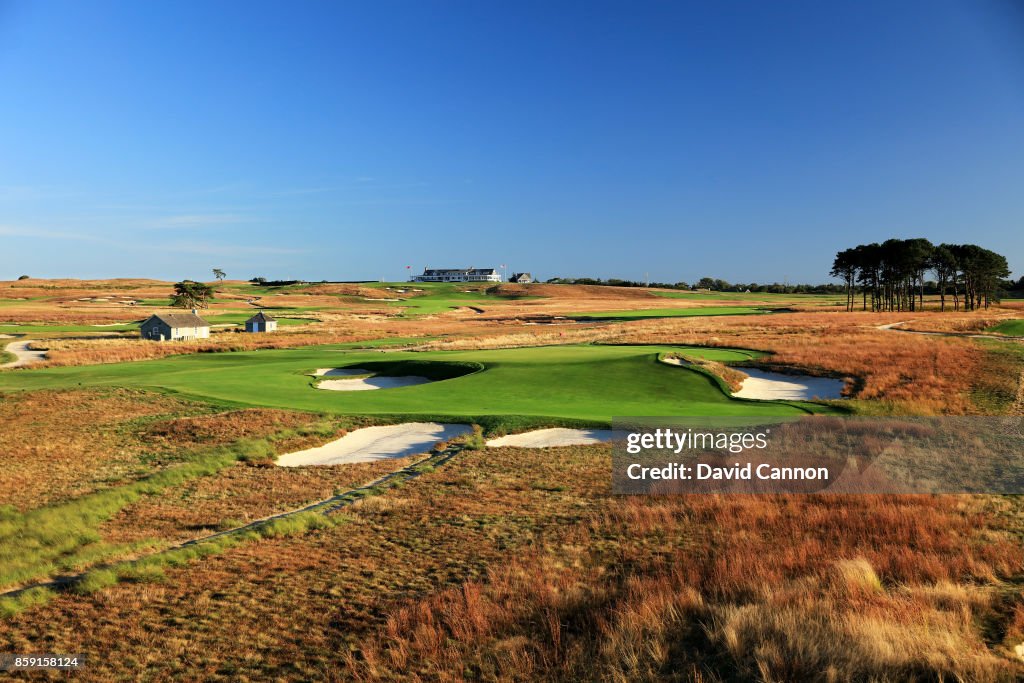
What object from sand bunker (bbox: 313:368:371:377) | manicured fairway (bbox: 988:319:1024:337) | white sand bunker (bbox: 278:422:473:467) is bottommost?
white sand bunker (bbox: 278:422:473:467)

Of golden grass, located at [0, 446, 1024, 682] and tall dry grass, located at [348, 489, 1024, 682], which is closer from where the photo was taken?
tall dry grass, located at [348, 489, 1024, 682]

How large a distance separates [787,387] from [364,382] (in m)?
23.9

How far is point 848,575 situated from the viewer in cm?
802

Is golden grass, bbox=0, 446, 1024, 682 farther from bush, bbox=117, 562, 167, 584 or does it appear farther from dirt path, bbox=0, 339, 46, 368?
dirt path, bbox=0, 339, 46, 368

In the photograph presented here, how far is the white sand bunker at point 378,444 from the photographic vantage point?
62.4 ft

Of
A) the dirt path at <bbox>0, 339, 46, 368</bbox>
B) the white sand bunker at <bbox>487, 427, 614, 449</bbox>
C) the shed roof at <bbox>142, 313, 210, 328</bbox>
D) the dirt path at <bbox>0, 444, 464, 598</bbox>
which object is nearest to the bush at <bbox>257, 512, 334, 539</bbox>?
the dirt path at <bbox>0, 444, 464, 598</bbox>

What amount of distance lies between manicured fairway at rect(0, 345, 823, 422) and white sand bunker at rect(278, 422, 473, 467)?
59.2 inches

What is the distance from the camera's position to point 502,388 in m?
28.4

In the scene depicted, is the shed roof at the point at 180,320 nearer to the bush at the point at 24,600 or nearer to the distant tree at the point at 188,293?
Answer: the distant tree at the point at 188,293

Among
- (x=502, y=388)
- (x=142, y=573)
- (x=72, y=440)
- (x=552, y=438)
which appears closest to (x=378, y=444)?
(x=552, y=438)

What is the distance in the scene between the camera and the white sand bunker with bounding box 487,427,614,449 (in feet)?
64.0

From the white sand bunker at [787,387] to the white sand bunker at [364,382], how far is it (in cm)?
1776

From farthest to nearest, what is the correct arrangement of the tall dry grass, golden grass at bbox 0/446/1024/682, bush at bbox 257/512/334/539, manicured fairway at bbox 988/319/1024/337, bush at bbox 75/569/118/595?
manicured fairway at bbox 988/319/1024/337 → bush at bbox 257/512/334/539 → bush at bbox 75/569/118/595 → golden grass at bbox 0/446/1024/682 → the tall dry grass

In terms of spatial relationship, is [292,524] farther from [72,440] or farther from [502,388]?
[502,388]
